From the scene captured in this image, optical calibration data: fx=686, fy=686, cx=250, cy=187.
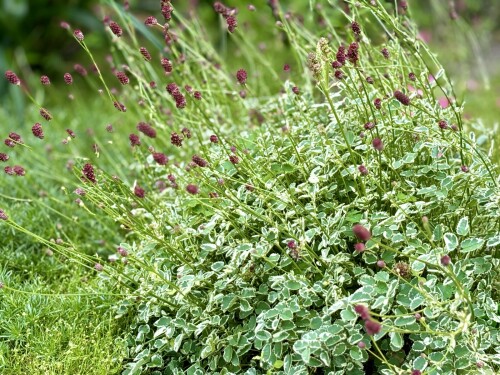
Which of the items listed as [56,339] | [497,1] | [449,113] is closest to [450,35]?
[497,1]

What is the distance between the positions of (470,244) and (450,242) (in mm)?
100

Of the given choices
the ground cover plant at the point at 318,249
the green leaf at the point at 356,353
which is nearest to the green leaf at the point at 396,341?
the ground cover plant at the point at 318,249

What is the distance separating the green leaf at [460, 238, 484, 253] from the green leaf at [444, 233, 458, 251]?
0.06 metres

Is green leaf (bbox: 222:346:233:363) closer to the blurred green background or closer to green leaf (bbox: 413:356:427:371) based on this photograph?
green leaf (bbox: 413:356:427:371)

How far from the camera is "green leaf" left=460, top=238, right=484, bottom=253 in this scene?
215 centimetres

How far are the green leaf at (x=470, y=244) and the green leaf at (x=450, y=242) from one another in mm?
64

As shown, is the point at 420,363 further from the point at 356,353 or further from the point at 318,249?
the point at 318,249

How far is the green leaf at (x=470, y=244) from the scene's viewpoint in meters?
2.15

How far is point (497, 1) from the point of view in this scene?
7707 mm

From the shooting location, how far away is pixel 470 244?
2.17 m

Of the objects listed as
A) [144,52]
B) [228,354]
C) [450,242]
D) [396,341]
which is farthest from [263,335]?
[144,52]

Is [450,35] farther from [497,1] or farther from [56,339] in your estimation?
[56,339]

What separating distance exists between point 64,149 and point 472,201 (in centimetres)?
275

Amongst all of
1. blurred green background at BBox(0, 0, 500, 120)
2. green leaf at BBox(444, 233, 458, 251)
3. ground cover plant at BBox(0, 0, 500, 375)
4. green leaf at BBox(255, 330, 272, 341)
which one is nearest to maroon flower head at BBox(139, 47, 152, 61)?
ground cover plant at BBox(0, 0, 500, 375)
